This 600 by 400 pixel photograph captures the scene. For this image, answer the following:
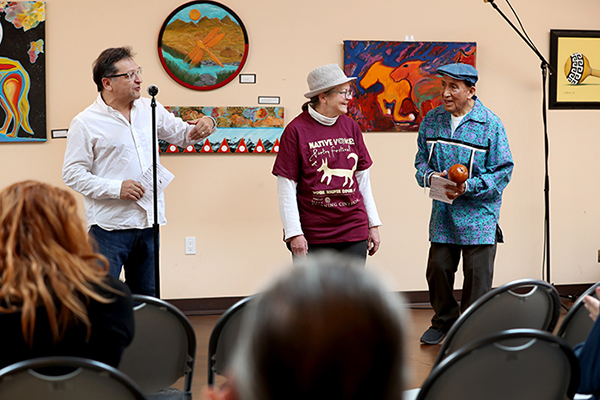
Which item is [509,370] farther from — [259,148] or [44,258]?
[259,148]

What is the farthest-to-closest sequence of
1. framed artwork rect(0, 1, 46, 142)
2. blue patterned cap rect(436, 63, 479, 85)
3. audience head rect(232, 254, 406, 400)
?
framed artwork rect(0, 1, 46, 142) → blue patterned cap rect(436, 63, 479, 85) → audience head rect(232, 254, 406, 400)

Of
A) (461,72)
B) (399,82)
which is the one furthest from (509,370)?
(399,82)

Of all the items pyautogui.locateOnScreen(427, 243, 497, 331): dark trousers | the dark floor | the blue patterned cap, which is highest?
the blue patterned cap

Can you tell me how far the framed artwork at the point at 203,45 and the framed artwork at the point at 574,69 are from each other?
2318 mm

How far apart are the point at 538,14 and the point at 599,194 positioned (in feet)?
4.78

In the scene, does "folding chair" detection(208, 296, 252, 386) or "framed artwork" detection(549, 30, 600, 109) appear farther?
"framed artwork" detection(549, 30, 600, 109)

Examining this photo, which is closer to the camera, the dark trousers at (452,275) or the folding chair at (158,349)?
the folding chair at (158,349)

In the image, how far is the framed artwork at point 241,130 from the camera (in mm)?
3949

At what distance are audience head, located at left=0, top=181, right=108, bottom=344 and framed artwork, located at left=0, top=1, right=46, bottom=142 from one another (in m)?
2.86

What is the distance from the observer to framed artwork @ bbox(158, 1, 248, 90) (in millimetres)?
3883

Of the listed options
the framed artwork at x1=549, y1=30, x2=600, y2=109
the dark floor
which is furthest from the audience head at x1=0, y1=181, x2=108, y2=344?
the framed artwork at x1=549, y1=30, x2=600, y2=109

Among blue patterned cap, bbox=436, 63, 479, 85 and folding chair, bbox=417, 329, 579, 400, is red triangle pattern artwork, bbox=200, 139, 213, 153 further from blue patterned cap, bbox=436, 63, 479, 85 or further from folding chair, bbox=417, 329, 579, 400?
folding chair, bbox=417, 329, 579, 400

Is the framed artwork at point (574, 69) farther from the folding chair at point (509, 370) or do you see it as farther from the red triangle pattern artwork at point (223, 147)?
the folding chair at point (509, 370)

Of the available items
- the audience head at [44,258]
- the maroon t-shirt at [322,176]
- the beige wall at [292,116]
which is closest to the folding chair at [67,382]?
the audience head at [44,258]
